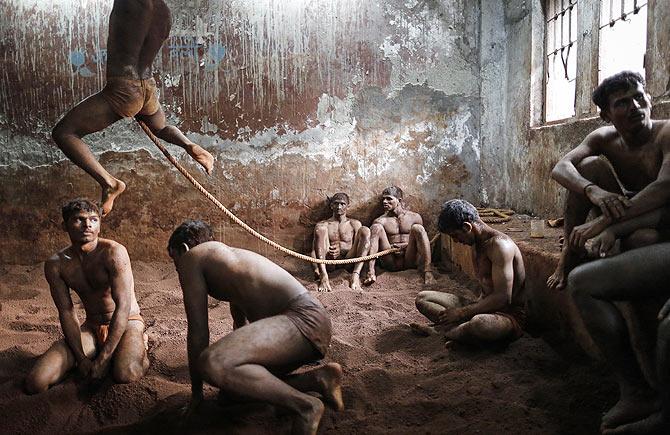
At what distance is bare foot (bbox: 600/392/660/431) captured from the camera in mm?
2707

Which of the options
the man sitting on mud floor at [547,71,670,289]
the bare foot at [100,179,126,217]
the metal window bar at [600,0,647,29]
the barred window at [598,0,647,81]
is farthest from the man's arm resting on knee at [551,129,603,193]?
the bare foot at [100,179,126,217]

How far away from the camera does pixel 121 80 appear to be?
11.8ft

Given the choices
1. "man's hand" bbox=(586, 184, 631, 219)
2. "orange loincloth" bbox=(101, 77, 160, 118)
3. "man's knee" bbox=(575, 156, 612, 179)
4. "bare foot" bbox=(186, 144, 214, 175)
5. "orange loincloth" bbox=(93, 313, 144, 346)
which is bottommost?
"orange loincloth" bbox=(93, 313, 144, 346)

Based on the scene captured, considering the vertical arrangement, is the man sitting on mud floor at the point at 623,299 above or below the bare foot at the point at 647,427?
above

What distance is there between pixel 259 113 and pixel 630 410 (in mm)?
5681

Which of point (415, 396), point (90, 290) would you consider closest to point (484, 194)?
point (415, 396)

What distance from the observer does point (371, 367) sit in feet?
12.8

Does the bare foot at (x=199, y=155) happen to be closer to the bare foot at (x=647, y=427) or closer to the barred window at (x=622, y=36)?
the bare foot at (x=647, y=427)

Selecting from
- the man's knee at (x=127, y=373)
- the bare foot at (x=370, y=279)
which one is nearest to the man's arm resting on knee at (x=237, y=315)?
the man's knee at (x=127, y=373)

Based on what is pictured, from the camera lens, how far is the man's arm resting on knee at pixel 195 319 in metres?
3.18

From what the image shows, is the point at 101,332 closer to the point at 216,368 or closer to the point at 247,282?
the point at 247,282

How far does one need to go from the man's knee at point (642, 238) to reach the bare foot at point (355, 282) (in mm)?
3498

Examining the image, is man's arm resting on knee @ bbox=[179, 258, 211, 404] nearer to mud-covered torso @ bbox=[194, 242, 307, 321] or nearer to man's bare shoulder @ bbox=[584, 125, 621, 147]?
mud-covered torso @ bbox=[194, 242, 307, 321]

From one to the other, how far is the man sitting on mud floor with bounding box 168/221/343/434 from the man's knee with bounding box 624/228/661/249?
65.6 inches
